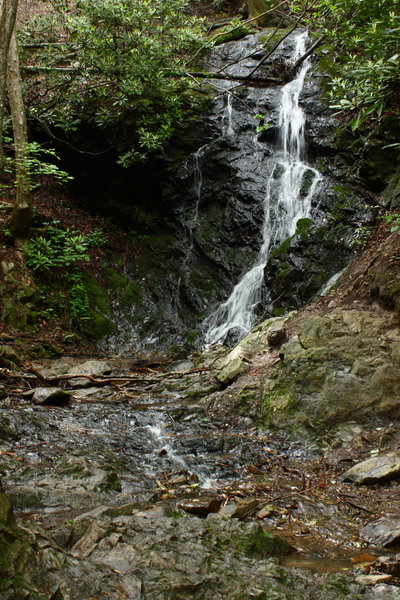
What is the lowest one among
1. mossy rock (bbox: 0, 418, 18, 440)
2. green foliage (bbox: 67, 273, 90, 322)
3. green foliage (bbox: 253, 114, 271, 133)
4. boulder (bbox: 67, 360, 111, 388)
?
boulder (bbox: 67, 360, 111, 388)

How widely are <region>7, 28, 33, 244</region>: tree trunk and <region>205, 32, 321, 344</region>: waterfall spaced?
4.46m

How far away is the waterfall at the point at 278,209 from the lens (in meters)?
9.70

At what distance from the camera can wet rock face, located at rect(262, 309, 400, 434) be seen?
4.67m

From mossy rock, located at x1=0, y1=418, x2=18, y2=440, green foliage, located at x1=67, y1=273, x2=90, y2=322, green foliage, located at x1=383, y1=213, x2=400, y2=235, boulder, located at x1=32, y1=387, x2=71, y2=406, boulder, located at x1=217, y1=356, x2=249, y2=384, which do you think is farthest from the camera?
green foliage, located at x1=67, y1=273, x2=90, y2=322

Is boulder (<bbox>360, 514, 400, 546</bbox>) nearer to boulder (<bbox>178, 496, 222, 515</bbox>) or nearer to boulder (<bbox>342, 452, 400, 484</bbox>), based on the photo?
boulder (<bbox>342, 452, 400, 484</bbox>)

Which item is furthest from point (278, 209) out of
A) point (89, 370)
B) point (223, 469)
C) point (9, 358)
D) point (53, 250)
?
point (223, 469)

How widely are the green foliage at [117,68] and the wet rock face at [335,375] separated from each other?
7507 millimetres

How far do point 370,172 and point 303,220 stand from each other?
176cm

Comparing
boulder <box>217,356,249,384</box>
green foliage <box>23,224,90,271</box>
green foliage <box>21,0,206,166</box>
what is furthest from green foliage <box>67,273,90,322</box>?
boulder <box>217,356,249,384</box>

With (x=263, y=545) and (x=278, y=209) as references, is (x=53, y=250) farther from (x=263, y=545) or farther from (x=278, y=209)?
(x=263, y=545)

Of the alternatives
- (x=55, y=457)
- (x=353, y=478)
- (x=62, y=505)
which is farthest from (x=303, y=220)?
(x=62, y=505)

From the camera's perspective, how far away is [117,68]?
415 inches

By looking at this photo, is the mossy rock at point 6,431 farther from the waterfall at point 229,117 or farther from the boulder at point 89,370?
the waterfall at point 229,117

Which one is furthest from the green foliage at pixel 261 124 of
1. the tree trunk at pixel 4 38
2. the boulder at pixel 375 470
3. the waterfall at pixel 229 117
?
the boulder at pixel 375 470
